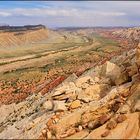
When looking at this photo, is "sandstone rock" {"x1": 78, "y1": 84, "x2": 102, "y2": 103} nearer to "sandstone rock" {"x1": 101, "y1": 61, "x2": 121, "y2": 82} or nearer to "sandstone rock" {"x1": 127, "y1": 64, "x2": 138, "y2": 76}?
"sandstone rock" {"x1": 101, "y1": 61, "x2": 121, "y2": 82}

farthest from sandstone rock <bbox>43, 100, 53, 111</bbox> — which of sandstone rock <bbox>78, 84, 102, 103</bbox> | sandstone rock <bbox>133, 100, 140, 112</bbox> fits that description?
sandstone rock <bbox>133, 100, 140, 112</bbox>

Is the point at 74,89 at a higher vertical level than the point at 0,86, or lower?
higher

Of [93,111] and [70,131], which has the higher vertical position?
[93,111]

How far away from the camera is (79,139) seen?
2203 cm

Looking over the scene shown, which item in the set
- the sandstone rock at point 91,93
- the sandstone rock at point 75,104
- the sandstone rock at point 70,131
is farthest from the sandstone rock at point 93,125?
the sandstone rock at point 91,93

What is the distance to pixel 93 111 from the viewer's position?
24.1 meters

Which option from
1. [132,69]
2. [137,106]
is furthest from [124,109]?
[132,69]

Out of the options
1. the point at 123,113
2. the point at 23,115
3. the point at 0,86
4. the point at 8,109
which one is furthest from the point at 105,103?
the point at 0,86

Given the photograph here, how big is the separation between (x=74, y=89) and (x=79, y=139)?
6031mm

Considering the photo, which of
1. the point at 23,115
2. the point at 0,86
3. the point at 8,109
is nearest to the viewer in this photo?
the point at 23,115

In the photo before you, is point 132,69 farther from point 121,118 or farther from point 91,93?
point 121,118

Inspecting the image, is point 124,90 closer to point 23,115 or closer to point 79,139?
point 79,139

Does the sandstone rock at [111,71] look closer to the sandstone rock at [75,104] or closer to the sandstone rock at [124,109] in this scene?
the sandstone rock at [75,104]

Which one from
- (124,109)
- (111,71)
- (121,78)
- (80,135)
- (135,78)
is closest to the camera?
(80,135)
